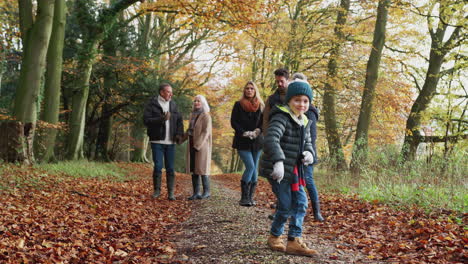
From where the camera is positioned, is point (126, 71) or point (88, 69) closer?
point (88, 69)

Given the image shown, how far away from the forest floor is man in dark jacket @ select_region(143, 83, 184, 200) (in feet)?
3.08

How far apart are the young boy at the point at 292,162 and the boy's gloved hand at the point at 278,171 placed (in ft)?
0.32

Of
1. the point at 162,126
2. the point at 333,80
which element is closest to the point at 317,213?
the point at 162,126

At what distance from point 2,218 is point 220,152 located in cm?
3901

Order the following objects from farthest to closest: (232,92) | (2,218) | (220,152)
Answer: (220,152)
(232,92)
(2,218)

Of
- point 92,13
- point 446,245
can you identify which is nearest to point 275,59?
point 92,13

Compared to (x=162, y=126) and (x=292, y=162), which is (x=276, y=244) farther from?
(x=162, y=126)

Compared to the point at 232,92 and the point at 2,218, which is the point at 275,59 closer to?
the point at 232,92

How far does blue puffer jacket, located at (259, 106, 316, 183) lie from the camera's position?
12.4 feet

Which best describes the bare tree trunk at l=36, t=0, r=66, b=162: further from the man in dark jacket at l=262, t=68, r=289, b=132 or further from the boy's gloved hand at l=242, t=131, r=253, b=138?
the man in dark jacket at l=262, t=68, r=289, b=132

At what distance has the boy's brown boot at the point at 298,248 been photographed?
3887 millimetres

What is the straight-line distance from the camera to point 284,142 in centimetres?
394

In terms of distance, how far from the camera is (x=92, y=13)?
1534 cm

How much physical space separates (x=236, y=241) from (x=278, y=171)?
1215mm
